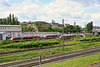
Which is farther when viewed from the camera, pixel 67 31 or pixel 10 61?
pixel 67 31

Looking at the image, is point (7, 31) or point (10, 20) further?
point (10, 20)

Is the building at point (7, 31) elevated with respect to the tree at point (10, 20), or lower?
lower

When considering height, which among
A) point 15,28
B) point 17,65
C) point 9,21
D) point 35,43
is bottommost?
point 17,65

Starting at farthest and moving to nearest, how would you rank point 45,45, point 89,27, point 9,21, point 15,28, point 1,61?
1. point 89,27
2. point 9,21
3. point 15,28
4. point 45,45
5. point 1,61

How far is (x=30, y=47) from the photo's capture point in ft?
87.9

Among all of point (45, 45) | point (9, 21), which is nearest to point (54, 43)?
point (45, 45)

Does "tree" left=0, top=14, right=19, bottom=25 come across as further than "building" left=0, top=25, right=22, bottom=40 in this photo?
Yes

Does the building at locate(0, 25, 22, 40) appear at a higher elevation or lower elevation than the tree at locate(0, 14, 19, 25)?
lower

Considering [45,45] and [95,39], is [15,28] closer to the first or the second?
[45,45]

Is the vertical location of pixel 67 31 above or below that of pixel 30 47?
above

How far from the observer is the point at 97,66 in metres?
13.2

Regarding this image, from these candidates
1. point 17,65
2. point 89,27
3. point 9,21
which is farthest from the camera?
point 89,27

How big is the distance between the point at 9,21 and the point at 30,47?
35702 millimetres

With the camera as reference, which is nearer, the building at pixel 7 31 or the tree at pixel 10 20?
the building at pixel 7 31
